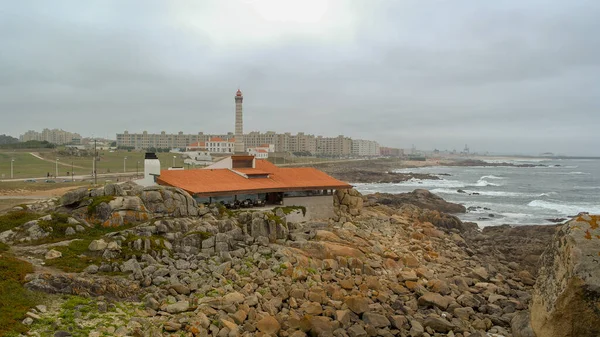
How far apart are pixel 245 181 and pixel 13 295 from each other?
15796 mm

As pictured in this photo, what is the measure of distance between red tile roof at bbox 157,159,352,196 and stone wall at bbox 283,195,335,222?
793 millimetres

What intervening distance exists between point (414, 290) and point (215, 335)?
8.28 meters

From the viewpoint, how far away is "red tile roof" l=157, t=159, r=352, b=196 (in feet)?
76.7

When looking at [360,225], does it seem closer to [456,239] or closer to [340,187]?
[340,187]

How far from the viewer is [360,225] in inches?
1001

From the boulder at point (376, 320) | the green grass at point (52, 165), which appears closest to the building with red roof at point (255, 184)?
the boulder at point (376, 320)

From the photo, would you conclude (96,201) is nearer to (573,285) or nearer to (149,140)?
(573,285)

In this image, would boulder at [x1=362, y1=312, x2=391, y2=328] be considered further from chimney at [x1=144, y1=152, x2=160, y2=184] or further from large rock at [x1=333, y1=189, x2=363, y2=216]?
chimney at [x1=144, y1=152, x2=160, y2=184]

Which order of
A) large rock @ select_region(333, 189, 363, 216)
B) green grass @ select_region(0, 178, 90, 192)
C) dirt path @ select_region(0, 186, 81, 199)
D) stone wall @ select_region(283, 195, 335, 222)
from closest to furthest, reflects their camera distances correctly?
stone wall @ select_region(283, 195, 335, 222), large rock @ select_region(333, 189, 363, 216), dirt path @ select_region(0, 186, 81, 199), green grass @ select_region(0, 178, 90, 192)

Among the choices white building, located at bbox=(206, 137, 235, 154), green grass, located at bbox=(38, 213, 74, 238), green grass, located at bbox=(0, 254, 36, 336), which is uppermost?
white building, located at bbox=(206, 137, 235, 154)

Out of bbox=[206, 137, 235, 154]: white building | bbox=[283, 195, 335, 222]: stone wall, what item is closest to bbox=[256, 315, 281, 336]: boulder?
bbox=[283, 195, 335, 222]: stone wall

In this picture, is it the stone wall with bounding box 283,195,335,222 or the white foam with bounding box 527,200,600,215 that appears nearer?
the stone wall with bounding box 283,195,335,222

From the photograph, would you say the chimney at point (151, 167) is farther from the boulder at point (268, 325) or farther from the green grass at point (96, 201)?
the boulder at point (268, 325)

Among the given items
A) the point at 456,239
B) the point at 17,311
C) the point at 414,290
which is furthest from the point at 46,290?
the point at 456,239
